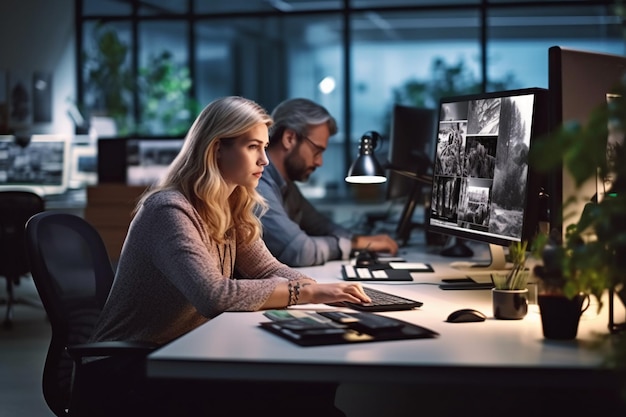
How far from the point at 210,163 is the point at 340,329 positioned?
2.43ft

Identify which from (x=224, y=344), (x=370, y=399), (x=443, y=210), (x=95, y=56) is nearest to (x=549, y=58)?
(x=443, y=210)

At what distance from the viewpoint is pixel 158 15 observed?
9.73m

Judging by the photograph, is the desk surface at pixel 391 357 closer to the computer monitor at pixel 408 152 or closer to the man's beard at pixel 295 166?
the man's beard at pixel 295 166

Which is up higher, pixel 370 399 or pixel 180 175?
pixel 180 175

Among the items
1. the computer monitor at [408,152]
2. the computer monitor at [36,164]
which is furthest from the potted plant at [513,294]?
the computer monitor at [36,164]

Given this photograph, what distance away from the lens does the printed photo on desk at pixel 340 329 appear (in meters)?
1.74

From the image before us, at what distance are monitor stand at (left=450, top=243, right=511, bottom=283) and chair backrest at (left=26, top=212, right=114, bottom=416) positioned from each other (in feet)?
3.70

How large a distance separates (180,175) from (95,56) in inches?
265

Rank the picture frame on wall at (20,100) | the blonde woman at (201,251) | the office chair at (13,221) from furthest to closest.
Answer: the picture frame on wall at (20,100) < the office chair at (13,221) < the blonde woman at (201,251)

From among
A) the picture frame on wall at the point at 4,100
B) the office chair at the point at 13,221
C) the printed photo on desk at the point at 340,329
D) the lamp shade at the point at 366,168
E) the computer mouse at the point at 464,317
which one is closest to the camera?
the printed photo on desk at the point at 340,329

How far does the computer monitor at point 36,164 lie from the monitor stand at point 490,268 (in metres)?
4.64

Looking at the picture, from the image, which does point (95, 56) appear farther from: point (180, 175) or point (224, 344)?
point (224, 344)

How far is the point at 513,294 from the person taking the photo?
2.07m

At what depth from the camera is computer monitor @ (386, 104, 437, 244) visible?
4156 mm
